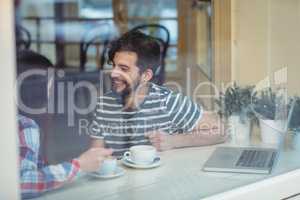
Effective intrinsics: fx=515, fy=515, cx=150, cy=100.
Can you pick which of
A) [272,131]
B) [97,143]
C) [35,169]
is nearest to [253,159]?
[272,131]

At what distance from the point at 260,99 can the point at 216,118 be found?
0.51 feet

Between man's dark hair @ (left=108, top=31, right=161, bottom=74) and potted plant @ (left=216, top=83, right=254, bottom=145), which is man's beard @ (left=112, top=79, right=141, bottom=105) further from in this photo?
potted plant @ (left=216, top=83, right=254, bottom=145)

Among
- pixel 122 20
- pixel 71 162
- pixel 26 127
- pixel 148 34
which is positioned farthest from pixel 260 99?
pixel 122 20

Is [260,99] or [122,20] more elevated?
[122,20]

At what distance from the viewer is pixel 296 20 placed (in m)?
1.76

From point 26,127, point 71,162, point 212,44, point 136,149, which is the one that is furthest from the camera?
point 212,44

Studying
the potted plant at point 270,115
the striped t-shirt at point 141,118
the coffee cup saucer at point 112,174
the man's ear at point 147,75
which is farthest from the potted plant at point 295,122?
the coffee cup saucer at point 112,174

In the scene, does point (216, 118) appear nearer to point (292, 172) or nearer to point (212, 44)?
point (292, 172)

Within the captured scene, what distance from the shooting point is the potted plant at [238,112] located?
65.4 inches

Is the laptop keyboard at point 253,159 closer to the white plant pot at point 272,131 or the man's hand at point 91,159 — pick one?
the white plant pot at point 272,131

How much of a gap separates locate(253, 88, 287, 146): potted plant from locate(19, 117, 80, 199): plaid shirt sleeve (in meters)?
0.72

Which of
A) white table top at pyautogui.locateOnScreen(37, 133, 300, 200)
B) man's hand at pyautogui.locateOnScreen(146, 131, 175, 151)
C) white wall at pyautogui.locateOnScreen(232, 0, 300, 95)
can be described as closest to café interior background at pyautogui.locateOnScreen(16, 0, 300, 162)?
white wall at pyautogui.locateOnScreen(232, 0, 300, 95)

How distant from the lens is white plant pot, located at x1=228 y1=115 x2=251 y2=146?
164cm

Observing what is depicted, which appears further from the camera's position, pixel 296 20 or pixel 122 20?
pixel 122 20
